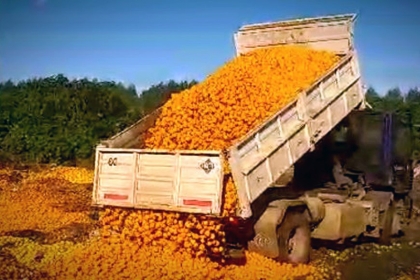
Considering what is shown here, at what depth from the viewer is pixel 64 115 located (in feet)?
38.9

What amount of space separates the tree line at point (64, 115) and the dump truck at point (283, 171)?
10.9ft

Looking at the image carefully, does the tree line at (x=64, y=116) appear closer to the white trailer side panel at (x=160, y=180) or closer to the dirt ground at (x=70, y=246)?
the dirt ground at (x=70, y=246)

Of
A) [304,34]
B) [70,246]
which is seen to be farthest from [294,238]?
[304,34]

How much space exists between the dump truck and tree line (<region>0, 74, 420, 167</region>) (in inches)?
131

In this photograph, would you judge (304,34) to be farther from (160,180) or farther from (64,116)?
(64,116)

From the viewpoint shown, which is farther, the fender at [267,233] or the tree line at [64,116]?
the tree line at [64,116]

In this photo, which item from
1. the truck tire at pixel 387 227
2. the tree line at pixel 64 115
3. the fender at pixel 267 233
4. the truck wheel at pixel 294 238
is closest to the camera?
the fender at pixel 267 233

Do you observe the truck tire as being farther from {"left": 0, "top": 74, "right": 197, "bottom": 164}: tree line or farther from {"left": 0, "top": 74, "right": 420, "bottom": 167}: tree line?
{"left": 0, "top": 74, "right": 197, "bottom": 164}: tree line

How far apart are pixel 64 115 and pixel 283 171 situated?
23.6 ft

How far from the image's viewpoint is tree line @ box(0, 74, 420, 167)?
10.8 meters

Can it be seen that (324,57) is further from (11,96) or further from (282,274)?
(11,96)

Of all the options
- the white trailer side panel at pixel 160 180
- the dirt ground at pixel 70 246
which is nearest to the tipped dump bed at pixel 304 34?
the dirt ground at pixel 70 246

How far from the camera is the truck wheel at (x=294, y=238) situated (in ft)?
18.0

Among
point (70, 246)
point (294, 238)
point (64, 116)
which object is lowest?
point (70, 246)
